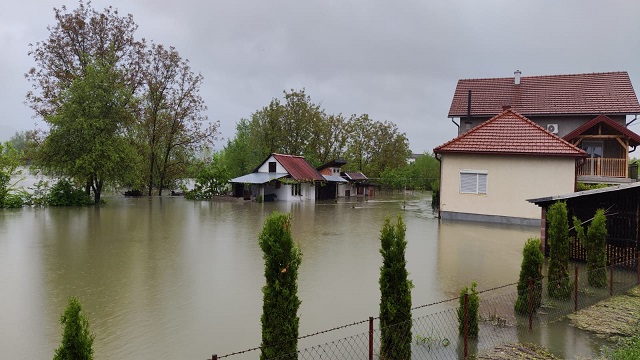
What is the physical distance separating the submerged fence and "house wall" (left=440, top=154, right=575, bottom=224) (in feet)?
40.9

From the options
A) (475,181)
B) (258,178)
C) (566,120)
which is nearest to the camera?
(475,181)

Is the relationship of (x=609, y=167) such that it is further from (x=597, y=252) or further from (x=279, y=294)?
(x=279, y=294)

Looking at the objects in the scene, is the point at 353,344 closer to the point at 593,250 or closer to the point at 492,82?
the point at 593,250

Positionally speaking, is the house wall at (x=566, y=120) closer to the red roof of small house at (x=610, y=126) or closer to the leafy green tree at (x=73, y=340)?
the red roof of small house at (x=610, y=126)

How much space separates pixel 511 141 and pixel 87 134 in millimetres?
25207

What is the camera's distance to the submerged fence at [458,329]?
6613 mm

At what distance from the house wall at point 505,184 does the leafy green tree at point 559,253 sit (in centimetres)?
1398

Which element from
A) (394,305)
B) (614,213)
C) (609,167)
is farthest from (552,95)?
(394,305)

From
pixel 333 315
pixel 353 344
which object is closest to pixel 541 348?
pixel 353 344

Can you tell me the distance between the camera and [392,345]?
19.8 ft

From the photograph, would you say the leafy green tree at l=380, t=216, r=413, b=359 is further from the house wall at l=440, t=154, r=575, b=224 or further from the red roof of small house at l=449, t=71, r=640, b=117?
the red roof of small house at l=449, t=71, r=640, b=117

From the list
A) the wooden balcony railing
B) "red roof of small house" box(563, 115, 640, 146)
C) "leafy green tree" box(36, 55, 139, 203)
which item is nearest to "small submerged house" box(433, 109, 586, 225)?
the wooden balcony railing

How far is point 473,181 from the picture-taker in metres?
23.3

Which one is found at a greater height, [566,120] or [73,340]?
[566,120]
